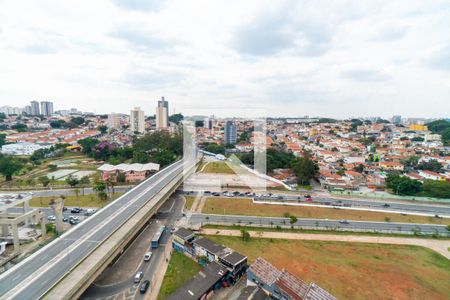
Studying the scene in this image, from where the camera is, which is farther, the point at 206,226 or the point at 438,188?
the point at 438,188

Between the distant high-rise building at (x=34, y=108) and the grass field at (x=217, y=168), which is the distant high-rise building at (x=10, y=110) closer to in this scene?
the distant high-rise building at (x=34, y=108)

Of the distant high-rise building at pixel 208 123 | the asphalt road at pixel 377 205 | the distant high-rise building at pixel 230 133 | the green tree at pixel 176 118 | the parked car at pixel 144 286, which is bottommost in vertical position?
the parked car at pixel 144 286

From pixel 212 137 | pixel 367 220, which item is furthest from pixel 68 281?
pixel 212 137

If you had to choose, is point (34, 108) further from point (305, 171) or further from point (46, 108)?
point (305, 171)

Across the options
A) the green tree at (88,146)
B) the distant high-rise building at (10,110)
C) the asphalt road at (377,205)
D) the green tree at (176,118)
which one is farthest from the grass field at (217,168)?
the distant high-rise building at (10,110)

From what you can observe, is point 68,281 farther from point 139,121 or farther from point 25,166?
point 139,121

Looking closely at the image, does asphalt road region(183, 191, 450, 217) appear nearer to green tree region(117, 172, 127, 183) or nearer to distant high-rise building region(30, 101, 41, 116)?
green tree region(117, 172, 127, 183)

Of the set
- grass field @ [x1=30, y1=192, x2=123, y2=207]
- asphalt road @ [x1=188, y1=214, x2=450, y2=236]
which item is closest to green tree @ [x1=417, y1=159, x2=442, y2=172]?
asphalt road @ [x1=188, y1=214, x2=450, y2=236]
